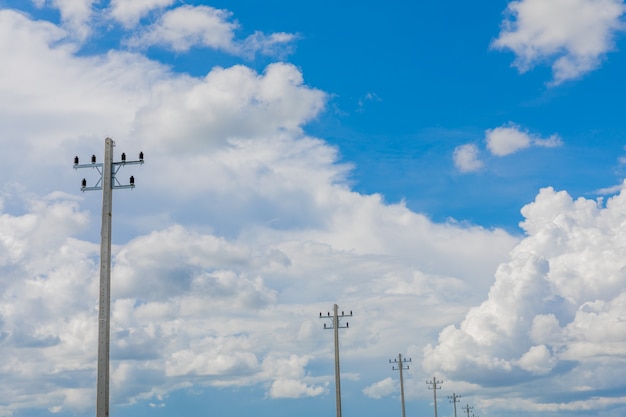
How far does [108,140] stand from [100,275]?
5002 mm

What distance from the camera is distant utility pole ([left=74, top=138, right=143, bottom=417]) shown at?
28.3 m

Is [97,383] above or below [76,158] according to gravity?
below

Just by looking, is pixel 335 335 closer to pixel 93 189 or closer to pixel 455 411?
pixel 93 189

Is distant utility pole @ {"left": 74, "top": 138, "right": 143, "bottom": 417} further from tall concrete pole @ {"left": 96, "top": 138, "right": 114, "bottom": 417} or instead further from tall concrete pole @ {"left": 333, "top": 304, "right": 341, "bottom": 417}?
tall concrete pole @ {"left": 333, "top": 304, "right": 341, "bottom": 417}

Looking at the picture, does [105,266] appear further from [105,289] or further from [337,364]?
[337,364]

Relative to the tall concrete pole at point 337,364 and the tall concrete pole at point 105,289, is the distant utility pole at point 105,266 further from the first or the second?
the tall concrete pole at point 337,364

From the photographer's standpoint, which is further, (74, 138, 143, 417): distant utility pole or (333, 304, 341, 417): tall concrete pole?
(333, 304, 341, 417): tall concrete pole

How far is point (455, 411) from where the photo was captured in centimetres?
12531

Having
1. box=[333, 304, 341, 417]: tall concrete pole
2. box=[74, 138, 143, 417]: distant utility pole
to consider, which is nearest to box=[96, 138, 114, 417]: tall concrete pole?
box=[74, 138, 143, 417]: distant utility pole

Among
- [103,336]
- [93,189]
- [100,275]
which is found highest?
[93,189]

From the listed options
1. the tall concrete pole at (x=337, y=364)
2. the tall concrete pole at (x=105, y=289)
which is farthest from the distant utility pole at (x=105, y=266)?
the tall concrete pole at (x=337, y=364)

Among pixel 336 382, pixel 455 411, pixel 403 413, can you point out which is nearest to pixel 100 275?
pixel 336 382

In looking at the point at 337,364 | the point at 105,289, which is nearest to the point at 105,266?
the point at 105,289

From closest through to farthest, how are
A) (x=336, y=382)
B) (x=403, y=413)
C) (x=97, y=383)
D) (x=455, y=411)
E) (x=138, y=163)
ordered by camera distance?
1. (x=97, y=383)
2. (x=138, y=163)
3. (x=336, y=382)
4. (x=403, y=413)
5. (x=455, y=411)
